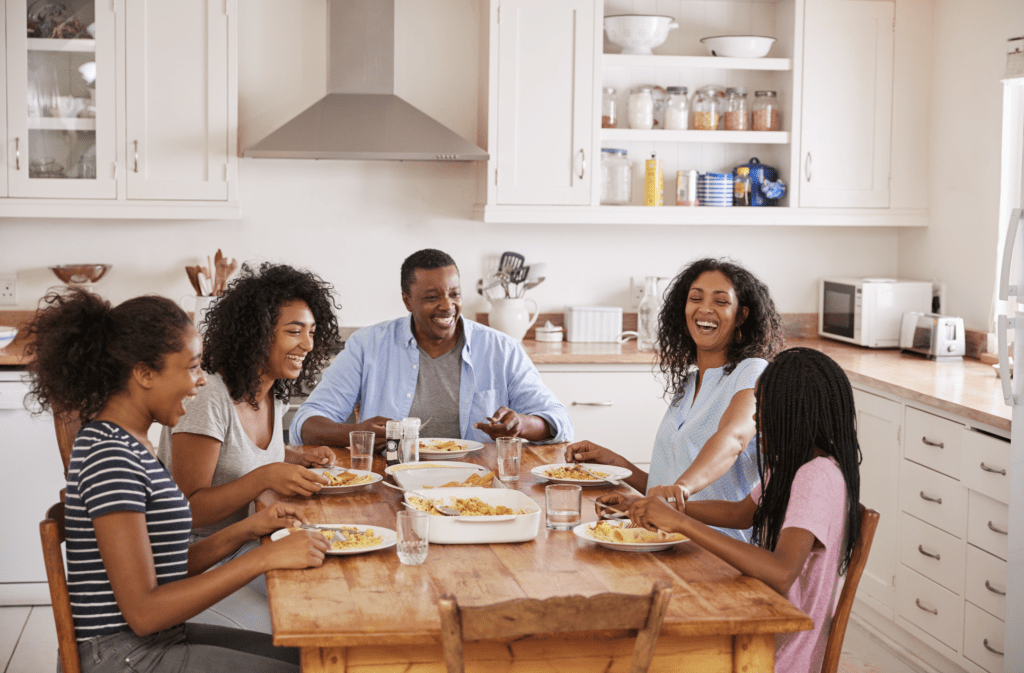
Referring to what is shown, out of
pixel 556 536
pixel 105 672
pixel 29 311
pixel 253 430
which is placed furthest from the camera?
pixel 29 311

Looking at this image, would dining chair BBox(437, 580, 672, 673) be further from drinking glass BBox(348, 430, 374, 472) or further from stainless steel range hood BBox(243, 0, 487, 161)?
stainless steel range hood BBox(243, 0, 487, 161)

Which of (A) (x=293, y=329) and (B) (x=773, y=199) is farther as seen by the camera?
(B) (x=773, y=199)

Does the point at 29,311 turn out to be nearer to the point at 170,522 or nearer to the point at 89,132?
the point at 89,132

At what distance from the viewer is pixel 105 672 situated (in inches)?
64.6

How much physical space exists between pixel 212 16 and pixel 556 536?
278 cm

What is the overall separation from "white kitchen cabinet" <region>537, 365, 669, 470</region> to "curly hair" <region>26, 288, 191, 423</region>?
2.33m

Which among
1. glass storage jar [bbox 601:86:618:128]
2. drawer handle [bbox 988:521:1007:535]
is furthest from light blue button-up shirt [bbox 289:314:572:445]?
glass storage jar [bbox 601:86:618:128]

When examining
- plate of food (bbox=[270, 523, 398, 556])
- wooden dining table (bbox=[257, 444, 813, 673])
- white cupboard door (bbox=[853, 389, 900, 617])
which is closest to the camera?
wooden dining table (bbox=[257, 444, 813, 673])

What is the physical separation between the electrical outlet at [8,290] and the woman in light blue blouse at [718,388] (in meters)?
2.67

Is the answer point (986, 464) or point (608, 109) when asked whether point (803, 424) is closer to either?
point (986, 464)

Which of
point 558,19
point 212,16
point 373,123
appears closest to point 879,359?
point 558,19

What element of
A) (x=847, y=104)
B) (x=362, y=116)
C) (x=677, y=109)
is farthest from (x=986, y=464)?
(x=362, y=116)

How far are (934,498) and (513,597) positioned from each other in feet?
6.82

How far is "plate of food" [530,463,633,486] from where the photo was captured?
222 cm
